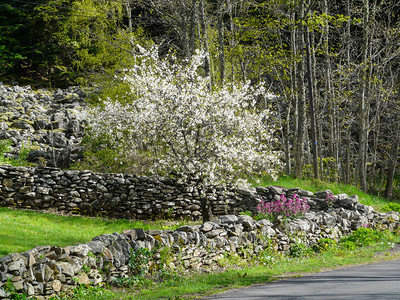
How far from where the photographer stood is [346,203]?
13125mm

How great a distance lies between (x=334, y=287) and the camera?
6.29 metres

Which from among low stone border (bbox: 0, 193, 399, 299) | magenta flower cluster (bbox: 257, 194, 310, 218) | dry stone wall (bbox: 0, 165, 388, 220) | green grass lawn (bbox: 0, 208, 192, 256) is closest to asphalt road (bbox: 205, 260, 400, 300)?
low stone border (bbox: 0, 193, 399, 299)

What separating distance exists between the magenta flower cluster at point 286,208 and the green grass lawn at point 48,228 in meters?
2.78

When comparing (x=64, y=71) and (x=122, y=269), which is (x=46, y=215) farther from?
(x=64, y=71)

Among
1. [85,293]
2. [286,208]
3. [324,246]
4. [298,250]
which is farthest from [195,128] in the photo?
[85,293]

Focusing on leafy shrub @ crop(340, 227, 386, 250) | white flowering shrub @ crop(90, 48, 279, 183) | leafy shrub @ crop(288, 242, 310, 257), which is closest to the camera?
leafy shrub @ crop(288, 242, 310, 257)

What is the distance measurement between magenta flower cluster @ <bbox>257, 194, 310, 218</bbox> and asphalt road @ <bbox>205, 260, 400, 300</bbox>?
3.90 metres

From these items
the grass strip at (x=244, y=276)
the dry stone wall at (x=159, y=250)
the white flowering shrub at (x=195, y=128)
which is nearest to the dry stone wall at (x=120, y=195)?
the white flowering shrub at (x=195, y=128)

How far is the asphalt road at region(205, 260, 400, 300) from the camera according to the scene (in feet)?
18.6

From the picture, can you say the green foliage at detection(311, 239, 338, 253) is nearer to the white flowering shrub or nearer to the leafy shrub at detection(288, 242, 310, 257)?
the leafy shrub at detection(288, 242, 310, 257)

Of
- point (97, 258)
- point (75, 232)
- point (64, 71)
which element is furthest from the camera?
point (64, 71)

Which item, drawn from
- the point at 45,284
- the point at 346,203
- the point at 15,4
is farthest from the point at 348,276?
the point at 15,4

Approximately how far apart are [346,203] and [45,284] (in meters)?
9.70

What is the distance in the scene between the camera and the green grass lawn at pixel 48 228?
29.8ft
